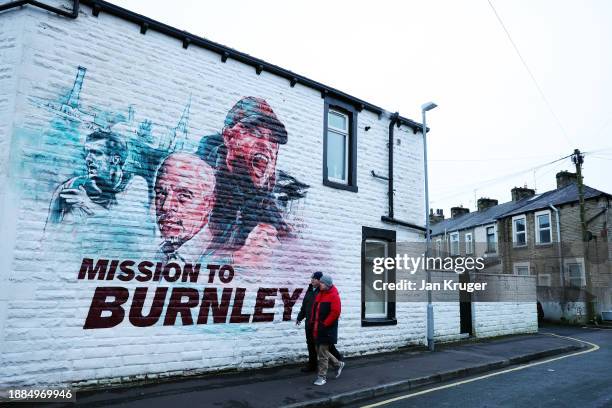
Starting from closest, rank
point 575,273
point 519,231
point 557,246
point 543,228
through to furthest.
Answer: point 575,273, point 557,246, point 543,228, point 519,231

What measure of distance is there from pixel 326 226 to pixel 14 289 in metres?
6.26

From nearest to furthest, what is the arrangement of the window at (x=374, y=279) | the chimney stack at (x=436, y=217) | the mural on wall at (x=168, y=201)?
1. the mural on wall at (x=168, y=201)
2. the window at (x=374, y=279)
3. the chimney stack at (x=436, y=217)

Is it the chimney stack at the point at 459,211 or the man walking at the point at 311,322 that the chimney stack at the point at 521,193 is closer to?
the chimney stack at the point at 459,211

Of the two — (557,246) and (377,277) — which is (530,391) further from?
(557,246)

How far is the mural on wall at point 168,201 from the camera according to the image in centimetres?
729

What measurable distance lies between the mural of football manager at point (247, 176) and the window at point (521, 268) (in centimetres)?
2266

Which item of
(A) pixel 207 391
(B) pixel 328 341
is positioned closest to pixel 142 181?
(A) pixel 207 391

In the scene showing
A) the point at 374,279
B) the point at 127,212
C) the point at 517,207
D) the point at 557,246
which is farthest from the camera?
the point at 517,207

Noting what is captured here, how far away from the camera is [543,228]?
87.0ft

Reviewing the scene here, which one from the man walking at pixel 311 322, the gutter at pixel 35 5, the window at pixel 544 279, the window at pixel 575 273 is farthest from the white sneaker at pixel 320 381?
the window at pixel 544 279

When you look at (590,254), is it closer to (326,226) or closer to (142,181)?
(326,226)

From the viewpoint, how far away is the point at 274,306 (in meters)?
9.42

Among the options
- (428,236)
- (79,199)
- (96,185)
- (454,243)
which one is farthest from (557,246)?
(79,199)

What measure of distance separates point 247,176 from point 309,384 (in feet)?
14.0
